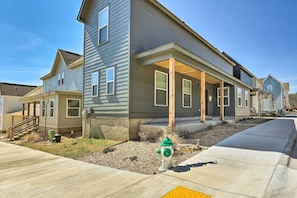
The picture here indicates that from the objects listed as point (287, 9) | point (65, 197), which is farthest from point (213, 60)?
point (65, 197)

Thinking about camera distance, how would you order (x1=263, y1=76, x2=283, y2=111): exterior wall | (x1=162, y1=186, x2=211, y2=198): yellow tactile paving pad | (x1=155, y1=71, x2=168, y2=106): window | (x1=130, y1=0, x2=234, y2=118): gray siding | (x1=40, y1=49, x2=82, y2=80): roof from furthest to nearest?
(x1=263, y1=76, x2=283, y2=111): exterior wall → (x1=40, y1=49, x2=82, y2=80): roof → (x1=155, y1=71, x2=168, y2=106): window → (x1=130, y1=0, x2=234, y2=118): gray siding → (x1=162, y1=186, x2=211, y2=198): yellow tactile paving pad

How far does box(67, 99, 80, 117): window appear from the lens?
12.9 meters

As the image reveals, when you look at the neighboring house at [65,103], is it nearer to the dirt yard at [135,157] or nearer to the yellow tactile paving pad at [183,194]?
the dirt yard at [135,157]

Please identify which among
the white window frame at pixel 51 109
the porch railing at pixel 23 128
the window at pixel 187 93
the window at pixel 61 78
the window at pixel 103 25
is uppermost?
the window at pixel 103 25

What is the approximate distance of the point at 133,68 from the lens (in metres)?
8.12

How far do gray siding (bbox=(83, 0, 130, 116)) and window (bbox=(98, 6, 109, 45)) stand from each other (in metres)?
0.30

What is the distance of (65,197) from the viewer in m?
2.96

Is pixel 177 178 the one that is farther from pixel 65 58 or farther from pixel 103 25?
pixel 65 58

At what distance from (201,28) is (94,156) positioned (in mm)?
13999

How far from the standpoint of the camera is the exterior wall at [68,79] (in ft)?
47.8

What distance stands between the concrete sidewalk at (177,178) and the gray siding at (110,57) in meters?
3.96

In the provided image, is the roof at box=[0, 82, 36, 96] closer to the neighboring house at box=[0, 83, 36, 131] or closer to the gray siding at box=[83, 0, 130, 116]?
the neighboring house at box=[0, 83, 36, 131]

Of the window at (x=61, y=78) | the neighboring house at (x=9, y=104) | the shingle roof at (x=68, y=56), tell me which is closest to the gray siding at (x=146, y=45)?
the shingle roof at (x=68, y=56)

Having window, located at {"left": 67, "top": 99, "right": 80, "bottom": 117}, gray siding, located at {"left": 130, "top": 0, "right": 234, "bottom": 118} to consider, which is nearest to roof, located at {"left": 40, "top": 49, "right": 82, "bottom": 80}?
window, located at {"left": 67, "top": 99, "right": 80, "bottom": 117}
